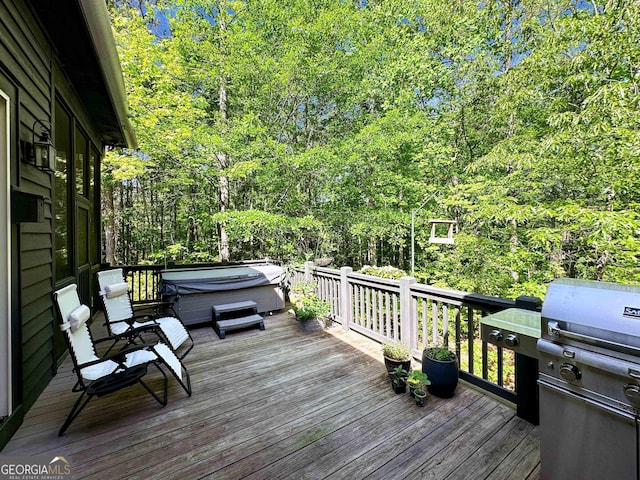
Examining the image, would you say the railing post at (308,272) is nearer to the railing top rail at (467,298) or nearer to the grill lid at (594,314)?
the railing top rail at (467,298)

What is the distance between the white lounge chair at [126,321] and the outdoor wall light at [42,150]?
1.62 metres

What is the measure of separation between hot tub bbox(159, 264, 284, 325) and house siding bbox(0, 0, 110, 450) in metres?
1.46

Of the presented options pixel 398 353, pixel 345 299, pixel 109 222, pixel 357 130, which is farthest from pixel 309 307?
pixel 109 222

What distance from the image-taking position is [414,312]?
3260 mm

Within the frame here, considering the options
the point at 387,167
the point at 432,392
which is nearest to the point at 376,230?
the point at 387,167

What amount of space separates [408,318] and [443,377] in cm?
83

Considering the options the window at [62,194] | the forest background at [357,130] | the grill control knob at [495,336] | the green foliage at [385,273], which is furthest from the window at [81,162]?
the grill control knob at [495,336]

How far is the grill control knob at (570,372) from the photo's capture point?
138 centimetres

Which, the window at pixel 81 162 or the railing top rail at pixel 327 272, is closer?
the window at pixel 81 162

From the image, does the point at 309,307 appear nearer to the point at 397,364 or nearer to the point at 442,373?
the point at 397,364

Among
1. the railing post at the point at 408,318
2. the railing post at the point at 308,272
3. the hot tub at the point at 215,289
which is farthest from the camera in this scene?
the railing post at the point at 308,272

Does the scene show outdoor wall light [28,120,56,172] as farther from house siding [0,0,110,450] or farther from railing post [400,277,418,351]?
railing post [400,277,418,351]

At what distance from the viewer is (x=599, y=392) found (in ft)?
4.37
